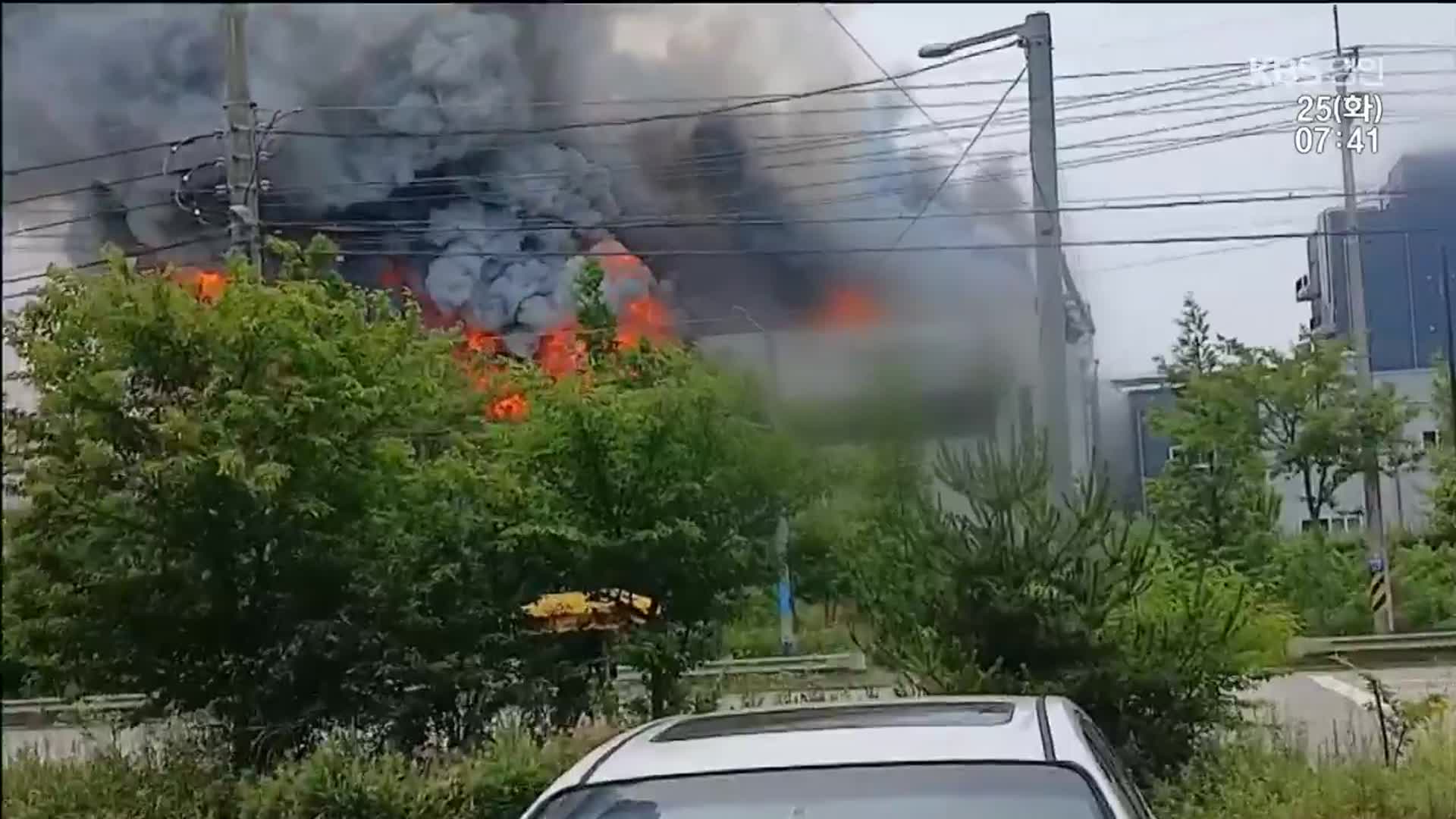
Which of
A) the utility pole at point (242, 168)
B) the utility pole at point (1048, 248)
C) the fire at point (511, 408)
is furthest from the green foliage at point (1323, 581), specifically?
the utility pole at point (242, 168)

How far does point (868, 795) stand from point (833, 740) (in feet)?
0.93

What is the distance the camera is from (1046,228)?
9.98 metres

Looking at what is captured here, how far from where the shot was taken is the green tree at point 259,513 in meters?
8.41

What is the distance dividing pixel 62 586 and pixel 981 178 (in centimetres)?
592

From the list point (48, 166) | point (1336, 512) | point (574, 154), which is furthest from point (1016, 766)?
point (574, 154)

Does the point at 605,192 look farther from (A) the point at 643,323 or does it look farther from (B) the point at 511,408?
(B) the point at 511,408

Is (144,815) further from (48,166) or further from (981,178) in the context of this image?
(981,178)

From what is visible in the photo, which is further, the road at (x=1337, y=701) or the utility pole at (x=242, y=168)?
the utility pole at (x=242, y=168)

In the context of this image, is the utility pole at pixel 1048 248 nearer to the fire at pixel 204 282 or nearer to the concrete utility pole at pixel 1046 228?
the concrete utility pole at pixel 1046 228

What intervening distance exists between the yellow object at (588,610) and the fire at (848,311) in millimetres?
1918

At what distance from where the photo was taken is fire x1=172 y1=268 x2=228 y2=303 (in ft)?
28.8

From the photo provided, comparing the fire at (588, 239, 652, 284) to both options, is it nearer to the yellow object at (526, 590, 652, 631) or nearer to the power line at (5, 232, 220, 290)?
the power line at (5, 232, 220, 290)

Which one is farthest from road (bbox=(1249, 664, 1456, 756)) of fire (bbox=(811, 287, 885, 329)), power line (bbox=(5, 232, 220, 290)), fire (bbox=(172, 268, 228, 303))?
power line (bbox=(5, 232, 220, 290))

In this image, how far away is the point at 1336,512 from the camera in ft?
32.0
